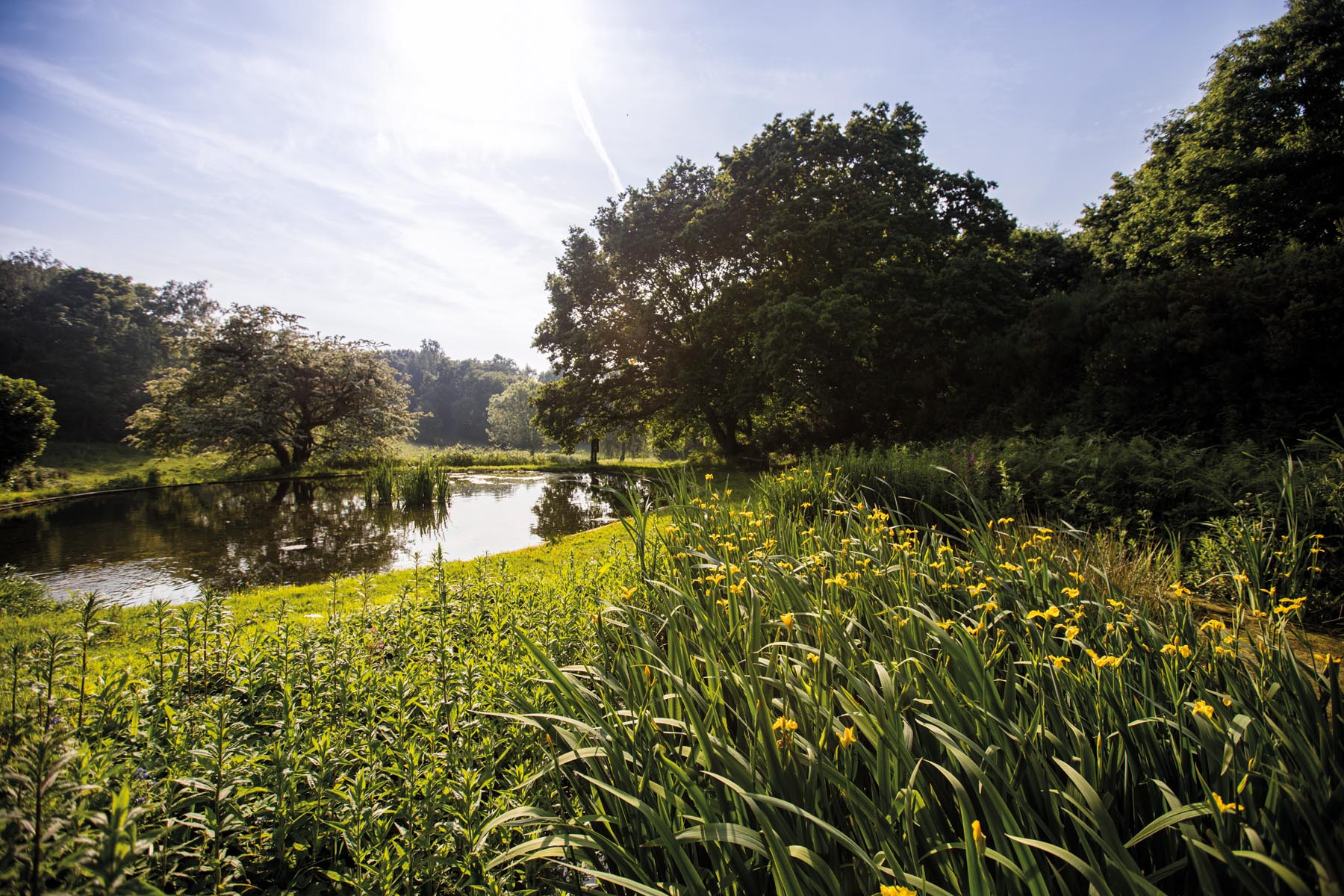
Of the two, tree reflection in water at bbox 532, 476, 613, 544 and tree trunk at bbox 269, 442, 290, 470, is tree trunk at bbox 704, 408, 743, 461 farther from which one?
tree trunk at bbox 269, 442, 290, 470

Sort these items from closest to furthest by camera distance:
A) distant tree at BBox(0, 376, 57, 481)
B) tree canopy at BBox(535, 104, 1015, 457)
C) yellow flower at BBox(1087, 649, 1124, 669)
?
yellow flower at BBox(1087, 649, 1124, 669)
distant tree at BBox(0, 376, 57, 481)
tree canopy at BBox(535, 104, 1015, 457)

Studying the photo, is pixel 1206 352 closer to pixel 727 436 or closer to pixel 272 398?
pixel 727 436

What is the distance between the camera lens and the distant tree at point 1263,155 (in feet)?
43.0

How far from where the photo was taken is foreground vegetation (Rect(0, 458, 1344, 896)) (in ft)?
3.23

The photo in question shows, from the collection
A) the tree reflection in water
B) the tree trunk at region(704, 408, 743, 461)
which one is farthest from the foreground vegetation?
the tree trunk at region(704, 408, 743, 461)

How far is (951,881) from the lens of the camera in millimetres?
1046

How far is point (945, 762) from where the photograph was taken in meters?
1.38

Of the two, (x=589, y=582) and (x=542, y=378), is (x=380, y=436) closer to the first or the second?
(x=589, y=582)

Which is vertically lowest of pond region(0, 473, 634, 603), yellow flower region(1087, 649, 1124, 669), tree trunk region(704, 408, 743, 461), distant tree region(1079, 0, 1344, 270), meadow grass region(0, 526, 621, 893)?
pond region(0, 473, 634, 603)

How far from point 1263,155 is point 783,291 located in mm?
12192

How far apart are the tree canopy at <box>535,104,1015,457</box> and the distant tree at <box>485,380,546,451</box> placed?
27468mm

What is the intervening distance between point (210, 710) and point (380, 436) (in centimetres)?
1991

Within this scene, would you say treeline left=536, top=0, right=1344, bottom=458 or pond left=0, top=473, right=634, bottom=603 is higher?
treeline left=536, top=0, right=1344, bottom=458

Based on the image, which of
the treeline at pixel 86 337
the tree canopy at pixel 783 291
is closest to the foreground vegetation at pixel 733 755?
the tree canopy at pixel 783 291
